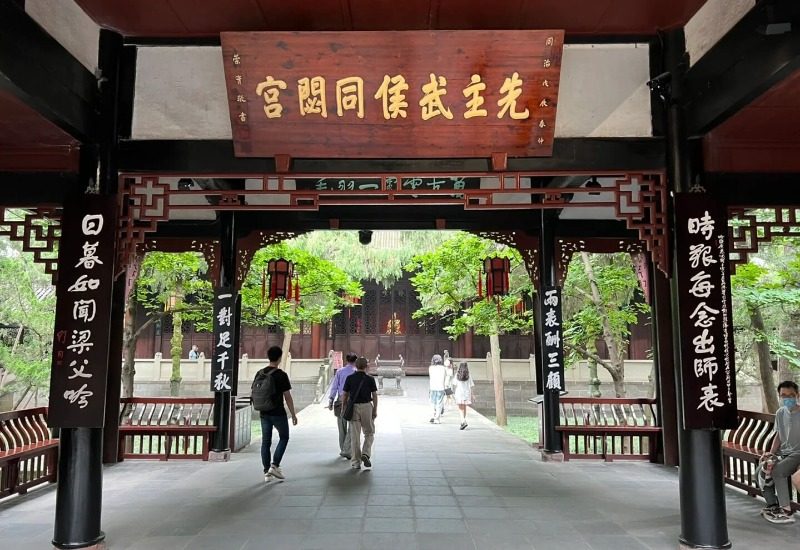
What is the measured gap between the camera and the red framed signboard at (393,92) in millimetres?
4008

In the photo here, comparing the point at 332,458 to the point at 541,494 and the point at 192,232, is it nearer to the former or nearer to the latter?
the point at 541,494

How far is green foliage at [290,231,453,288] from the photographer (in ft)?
58.4

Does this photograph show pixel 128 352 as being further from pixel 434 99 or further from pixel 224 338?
pixel 434 99

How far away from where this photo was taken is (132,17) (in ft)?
14.1

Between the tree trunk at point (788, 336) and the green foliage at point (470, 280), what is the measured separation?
4.95m

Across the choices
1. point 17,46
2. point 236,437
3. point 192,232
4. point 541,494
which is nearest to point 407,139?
point 17,46

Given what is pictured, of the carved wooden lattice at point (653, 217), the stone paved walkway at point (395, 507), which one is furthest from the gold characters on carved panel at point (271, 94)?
the stone paved walkway at point (395, 507)

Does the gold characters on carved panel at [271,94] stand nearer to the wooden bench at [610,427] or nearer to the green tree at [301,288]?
the wooden bench at [610,427]

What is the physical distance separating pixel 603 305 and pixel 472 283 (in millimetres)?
3063

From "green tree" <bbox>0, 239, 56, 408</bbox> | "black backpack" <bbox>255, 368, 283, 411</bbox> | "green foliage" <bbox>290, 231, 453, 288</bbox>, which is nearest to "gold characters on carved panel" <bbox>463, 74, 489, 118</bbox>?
"black backpack" <bbox>255, 368, 283, 411</bbox>

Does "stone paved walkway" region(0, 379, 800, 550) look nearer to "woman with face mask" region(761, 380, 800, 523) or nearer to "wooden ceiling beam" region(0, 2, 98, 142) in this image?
"woman with face mask" region(761, 380, 800, 523)

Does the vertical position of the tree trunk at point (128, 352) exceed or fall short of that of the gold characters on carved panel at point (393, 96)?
it falls short

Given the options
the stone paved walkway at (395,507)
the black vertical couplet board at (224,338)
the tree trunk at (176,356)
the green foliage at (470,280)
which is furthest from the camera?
the tree trunk at (176,356)

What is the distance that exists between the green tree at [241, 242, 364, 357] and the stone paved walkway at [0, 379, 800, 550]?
434 centimetres
